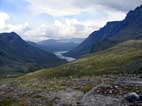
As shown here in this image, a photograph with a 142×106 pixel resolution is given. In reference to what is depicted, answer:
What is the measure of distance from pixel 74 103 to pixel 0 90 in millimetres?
27600

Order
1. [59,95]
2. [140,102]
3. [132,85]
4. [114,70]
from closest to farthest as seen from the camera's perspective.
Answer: [140,102]
[59,95]
[132,85]
[114,70]

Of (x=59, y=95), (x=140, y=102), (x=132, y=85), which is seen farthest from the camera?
(x=132, y=85)

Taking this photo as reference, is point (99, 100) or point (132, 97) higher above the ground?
point (132, 97)

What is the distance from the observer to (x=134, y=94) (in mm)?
69438

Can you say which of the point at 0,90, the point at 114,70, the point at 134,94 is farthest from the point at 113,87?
the point at 114,70

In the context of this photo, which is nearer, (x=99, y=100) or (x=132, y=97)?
(x=132, y=97)

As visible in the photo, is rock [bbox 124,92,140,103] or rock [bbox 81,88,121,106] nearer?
rock [bbox 124,92,140,103]

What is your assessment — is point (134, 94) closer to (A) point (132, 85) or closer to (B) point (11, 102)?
(A) point (132, 85)

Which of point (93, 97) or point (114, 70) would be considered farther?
point (114, 70)

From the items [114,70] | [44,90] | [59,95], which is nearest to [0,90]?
[44,90]

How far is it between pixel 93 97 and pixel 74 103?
5582 millimetres

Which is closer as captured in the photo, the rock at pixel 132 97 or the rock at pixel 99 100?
the rock at pixel 132 97

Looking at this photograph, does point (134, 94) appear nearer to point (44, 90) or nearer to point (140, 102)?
point (140, 102)

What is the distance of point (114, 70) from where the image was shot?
186m
